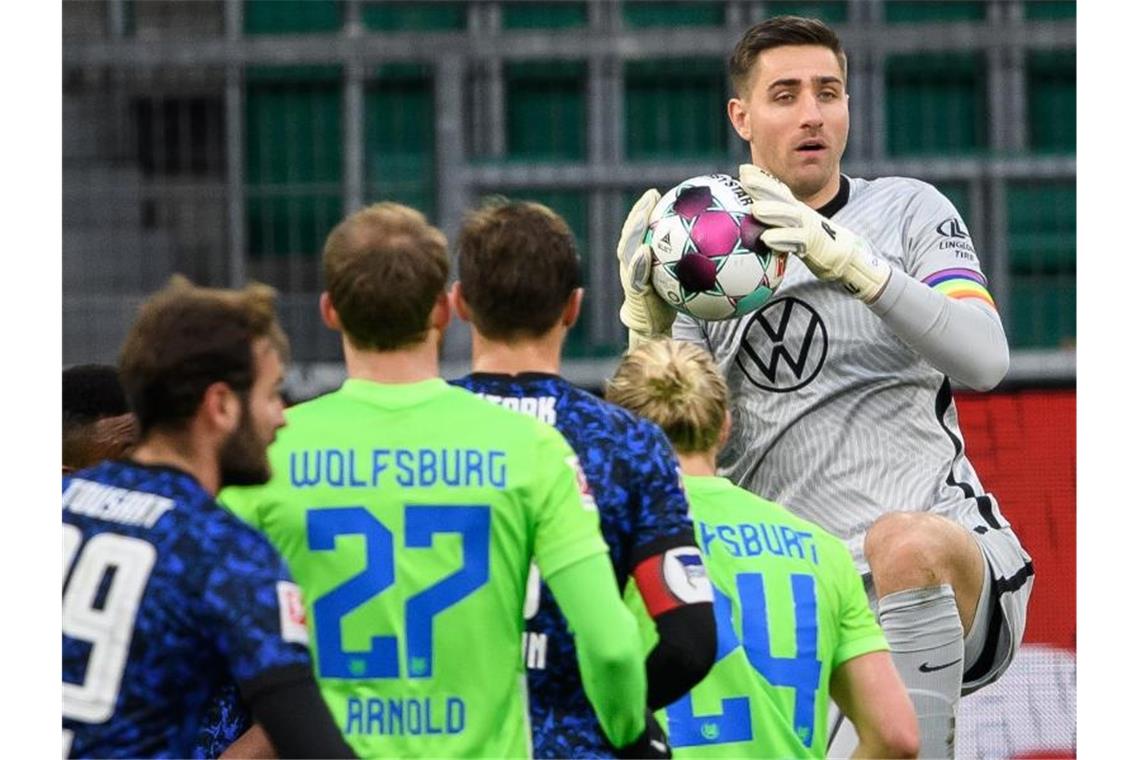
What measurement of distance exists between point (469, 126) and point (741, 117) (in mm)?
7176

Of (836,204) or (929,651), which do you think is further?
(836,204)

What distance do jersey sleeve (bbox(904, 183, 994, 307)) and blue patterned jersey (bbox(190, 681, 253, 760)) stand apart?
1.92m

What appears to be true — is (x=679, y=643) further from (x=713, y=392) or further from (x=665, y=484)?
(x=713, y=392)

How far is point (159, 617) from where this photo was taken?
3.06 metres

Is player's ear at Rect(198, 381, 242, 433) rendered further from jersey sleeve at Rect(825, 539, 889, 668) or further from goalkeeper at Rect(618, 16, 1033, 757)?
goalkeeper at Rect(618, 16, 1033, 757)

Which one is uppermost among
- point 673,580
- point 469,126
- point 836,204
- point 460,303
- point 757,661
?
point 469,126

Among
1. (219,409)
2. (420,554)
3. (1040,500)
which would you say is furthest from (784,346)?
(1040,500)

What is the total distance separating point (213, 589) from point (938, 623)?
225 cm

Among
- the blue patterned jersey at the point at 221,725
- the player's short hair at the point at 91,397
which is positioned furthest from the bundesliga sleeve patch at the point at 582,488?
the player's short hair at the point at 91,397

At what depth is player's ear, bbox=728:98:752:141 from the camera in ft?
17.2

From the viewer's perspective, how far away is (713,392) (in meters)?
4.10

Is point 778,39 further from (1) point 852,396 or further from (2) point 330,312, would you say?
(2) point 330,312
